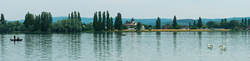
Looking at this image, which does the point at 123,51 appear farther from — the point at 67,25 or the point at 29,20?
the point at 29,20

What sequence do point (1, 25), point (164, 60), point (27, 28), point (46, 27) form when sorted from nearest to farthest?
1. point (164, 60)
2. point (46, 27)
3. point (27, 28)
4. point (1, 25)

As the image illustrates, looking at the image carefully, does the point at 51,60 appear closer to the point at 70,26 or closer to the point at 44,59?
the point at 44,59

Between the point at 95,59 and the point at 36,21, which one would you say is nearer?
the point at 95,59

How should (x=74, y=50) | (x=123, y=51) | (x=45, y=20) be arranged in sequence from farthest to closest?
(x=45, y=20), (x=74, y=50), (x=123, y=51)

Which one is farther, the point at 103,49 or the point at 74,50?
the point at 103,49

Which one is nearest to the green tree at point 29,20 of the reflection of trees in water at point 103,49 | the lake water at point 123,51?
the lake water at point 123,51

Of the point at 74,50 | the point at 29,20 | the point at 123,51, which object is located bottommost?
the point at 123,51

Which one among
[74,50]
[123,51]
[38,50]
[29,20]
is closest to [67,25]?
[29,20]

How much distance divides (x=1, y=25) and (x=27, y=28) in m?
27.9

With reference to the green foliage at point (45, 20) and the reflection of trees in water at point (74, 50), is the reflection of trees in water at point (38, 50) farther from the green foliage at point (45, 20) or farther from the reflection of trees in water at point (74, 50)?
the green foliage at point (45, 20)

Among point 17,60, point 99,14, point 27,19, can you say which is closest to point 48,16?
point 27,19

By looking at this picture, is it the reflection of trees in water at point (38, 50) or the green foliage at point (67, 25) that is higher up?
the green foliage at point (67, 25)

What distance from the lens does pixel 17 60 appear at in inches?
1243

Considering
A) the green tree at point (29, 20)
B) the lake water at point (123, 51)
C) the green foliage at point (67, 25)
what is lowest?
the lake water at point (123, 51)
